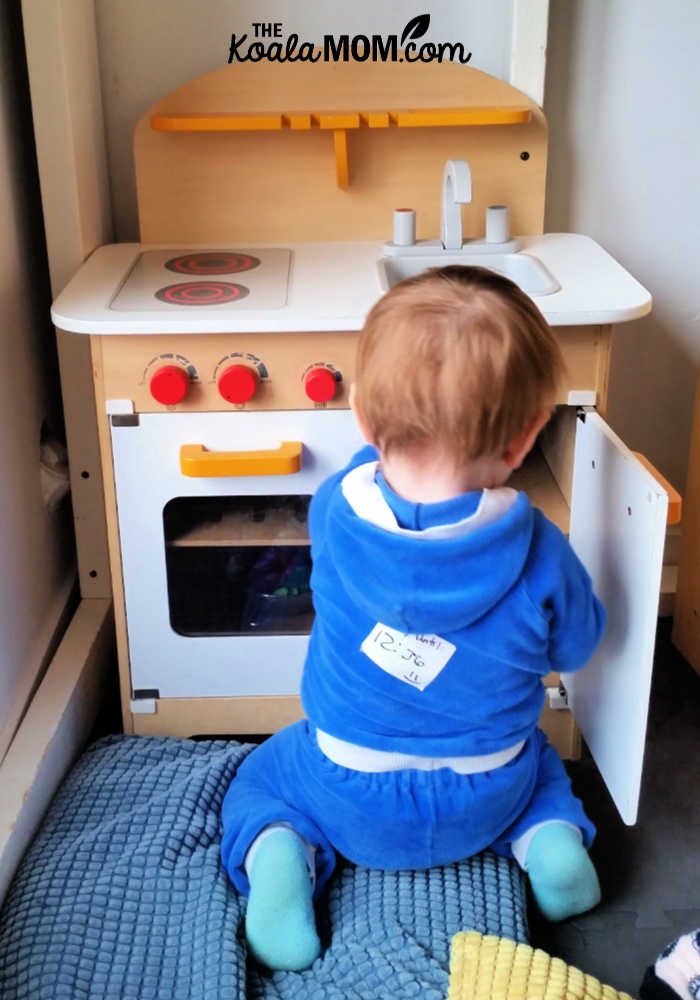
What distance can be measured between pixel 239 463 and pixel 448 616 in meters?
0.38

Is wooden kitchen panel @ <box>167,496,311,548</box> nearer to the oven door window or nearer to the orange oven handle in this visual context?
the oven door window

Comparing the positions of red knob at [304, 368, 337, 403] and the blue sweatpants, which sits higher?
red knob at [304, 368, 337, 403]

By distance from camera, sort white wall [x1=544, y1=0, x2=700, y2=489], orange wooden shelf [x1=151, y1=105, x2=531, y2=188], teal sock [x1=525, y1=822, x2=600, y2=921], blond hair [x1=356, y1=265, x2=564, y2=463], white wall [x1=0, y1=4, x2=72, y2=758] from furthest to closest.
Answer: white wall [x1=544, y1=0, x2=700, y2=489]
orange wooden shelf [x1=151, y1=105, x2=531, y2=188]
white wall [x1=0, y1=4, x2=72, y2=758]
teal sock [x1=525, y1=822, x2=600, y2=921]
blond hair [x1=356, y1=265, x2=564, y2=463]

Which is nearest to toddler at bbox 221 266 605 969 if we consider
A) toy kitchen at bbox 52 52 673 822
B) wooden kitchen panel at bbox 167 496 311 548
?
toy kitchen at bbox 52 52 673 822

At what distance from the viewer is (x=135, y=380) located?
1.27 meters

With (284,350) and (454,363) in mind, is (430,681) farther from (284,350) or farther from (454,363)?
(284,350)

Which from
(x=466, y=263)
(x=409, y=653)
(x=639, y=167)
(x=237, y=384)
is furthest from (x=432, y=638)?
(x=639, y=167)

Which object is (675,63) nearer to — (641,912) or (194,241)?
(194,241)

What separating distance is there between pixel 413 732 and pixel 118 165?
40.3 inches

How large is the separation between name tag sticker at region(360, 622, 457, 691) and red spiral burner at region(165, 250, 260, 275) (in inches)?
23.8

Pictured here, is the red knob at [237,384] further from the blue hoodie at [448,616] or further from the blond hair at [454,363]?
the blond hair at [454,363]

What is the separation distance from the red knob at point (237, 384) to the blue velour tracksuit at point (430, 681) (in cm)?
17

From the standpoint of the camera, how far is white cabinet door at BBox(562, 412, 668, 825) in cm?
102

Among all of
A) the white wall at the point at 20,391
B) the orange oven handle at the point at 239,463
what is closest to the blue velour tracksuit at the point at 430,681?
the orange oven handle at the point at 239,463
